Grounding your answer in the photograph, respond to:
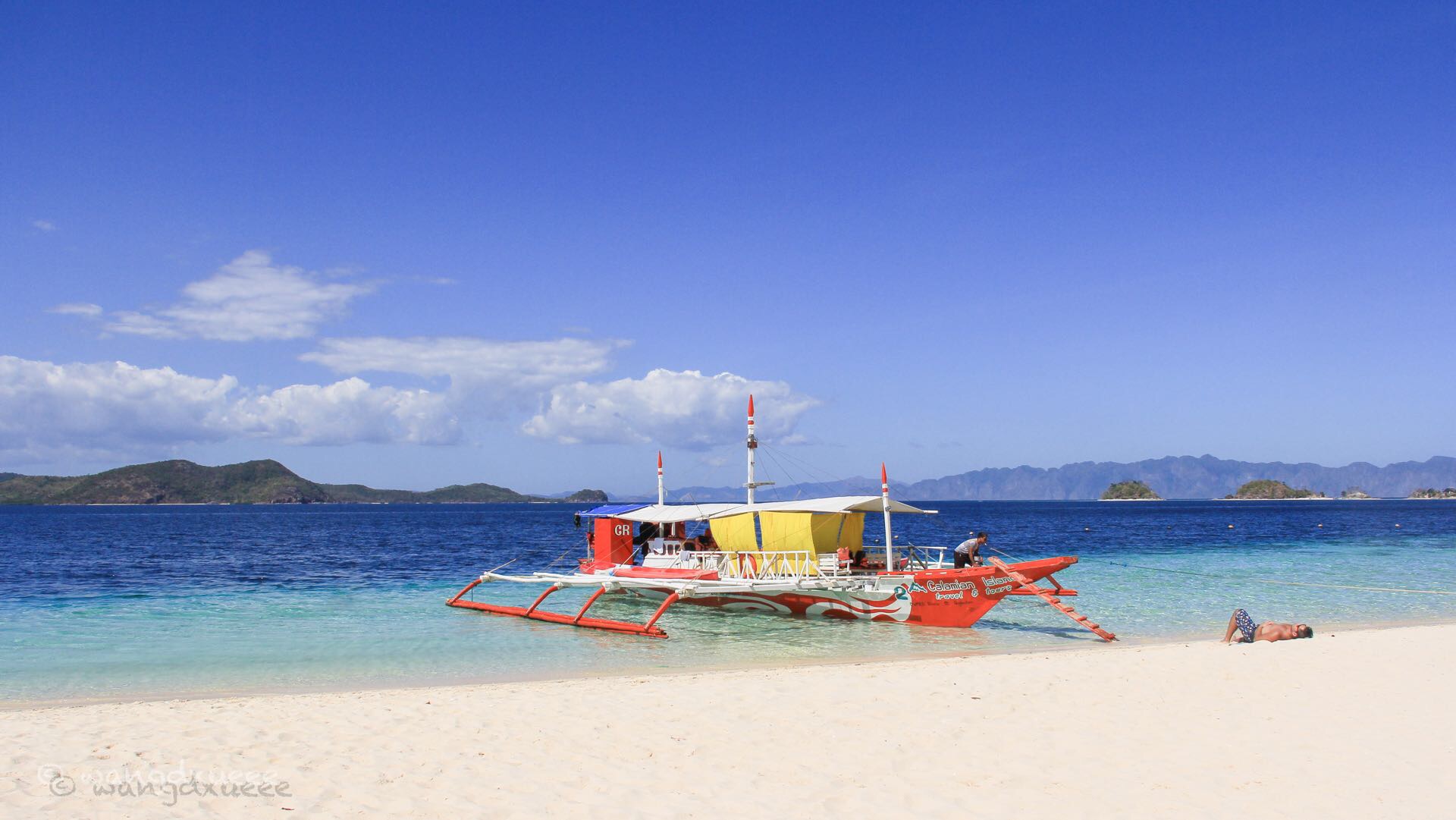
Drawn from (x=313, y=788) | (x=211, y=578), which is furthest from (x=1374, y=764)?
(x=211, y=578)

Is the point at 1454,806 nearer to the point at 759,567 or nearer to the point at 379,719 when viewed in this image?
the point at 379,719

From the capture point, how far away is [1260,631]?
16.0m

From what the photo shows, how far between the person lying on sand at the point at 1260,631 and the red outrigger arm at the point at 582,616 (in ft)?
36.6

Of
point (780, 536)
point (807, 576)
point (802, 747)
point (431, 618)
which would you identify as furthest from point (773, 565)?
point (802, 747)

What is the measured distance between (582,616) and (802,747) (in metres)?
12.8

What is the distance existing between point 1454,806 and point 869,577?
561 inches

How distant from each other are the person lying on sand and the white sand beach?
2595 millimetres

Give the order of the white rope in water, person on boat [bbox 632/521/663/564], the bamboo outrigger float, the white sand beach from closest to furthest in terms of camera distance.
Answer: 1. the white sand beach
2. the bamboo outrigger float
3. the white rope in water
4. person on boat [bbox 632/521/663/564]

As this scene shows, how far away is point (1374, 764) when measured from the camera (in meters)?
7.98

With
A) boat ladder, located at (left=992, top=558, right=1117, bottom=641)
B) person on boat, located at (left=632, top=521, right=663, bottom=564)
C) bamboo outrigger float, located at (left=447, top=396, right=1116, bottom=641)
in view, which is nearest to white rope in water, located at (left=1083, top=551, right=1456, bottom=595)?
bamboo outrigger float, located at (left=447, top=396, right=1116, bottom=641)

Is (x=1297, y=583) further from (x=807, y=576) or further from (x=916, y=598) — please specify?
(x=807, y=576)

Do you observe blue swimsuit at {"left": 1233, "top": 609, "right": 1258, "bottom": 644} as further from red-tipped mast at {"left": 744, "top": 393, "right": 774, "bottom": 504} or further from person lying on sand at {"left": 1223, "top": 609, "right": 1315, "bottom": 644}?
red-tipped mast at {"left": 744, "top": 393, "right": 774, "bottom": 504}

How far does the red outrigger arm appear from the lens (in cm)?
1942

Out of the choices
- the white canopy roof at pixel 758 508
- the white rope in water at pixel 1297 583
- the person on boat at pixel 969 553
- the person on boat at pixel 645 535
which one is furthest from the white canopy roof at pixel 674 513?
the white rope in water at pixel 1297 583
